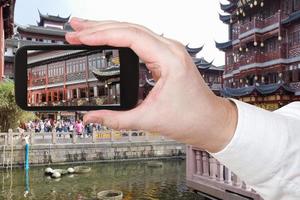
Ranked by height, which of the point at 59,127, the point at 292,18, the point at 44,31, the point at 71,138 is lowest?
the point at 71,138

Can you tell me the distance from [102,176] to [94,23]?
16005 mm

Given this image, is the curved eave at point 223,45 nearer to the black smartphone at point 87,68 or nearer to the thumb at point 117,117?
the black smartphone at point 87,68

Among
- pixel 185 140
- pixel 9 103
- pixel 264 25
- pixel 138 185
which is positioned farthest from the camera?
pixel 264 25

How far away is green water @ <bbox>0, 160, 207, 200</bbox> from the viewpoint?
42.0ft

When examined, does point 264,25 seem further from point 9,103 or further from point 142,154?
point 9,103

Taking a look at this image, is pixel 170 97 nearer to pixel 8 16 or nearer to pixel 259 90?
pixel 259 90

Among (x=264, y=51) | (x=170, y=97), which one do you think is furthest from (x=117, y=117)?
(x=264, y=51)

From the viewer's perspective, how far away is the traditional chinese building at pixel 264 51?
73.4 feet

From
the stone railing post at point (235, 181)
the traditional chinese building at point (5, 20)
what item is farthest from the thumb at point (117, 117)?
the traditional chinese building at point (5, 20)

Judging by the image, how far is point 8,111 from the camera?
63.8ft

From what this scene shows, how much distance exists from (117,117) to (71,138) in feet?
65.2

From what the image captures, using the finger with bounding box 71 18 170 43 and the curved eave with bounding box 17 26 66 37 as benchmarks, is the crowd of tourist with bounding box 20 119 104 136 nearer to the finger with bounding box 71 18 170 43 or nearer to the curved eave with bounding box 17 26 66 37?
the finger with bounding box 71 18 170 43

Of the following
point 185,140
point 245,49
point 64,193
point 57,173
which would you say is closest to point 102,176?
point 57,173

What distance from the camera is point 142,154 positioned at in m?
21.7
